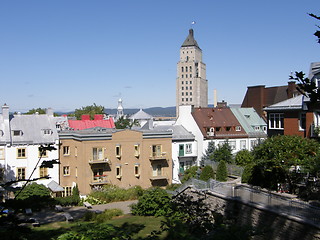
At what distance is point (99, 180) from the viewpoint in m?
38.5

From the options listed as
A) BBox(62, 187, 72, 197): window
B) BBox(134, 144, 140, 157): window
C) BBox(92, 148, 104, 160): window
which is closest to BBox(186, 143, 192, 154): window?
BBox(134, 144, 140, 157): window

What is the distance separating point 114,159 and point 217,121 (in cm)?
1624

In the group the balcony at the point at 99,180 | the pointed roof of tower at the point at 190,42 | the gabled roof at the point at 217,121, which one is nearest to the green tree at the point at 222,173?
the balcony at the point at 99,180

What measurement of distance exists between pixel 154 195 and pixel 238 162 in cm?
1213

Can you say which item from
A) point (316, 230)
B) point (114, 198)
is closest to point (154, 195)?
point (114, 198)

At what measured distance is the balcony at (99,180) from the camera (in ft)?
125

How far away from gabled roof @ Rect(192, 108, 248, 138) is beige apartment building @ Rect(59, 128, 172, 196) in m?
6.35

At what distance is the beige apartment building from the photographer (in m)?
38.3

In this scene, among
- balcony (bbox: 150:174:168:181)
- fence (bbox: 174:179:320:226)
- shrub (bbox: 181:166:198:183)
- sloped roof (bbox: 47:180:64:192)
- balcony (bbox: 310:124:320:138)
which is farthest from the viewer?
balcony (bbox: 150:174:168:181)

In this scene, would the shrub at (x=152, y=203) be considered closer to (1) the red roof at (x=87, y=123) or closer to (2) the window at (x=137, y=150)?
(2) the window at (x=137, y=150)

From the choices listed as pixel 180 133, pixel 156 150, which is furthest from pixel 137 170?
pixel 180 133

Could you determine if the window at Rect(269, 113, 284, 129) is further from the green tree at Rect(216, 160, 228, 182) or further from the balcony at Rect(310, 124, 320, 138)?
the green tree at Rect(216, 160, 228, 182)

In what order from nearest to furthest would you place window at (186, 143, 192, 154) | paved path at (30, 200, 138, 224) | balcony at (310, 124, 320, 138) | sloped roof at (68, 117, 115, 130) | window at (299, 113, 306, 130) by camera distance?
balcony at (310, 124, 320, 138) → window at (299, 113, 306, 130) → paved path at (30, 200, 138, 224) → window at (186, 143, 192, 154) → sloped roof at (68, 117, 115, 130)

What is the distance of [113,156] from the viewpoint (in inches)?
1564
